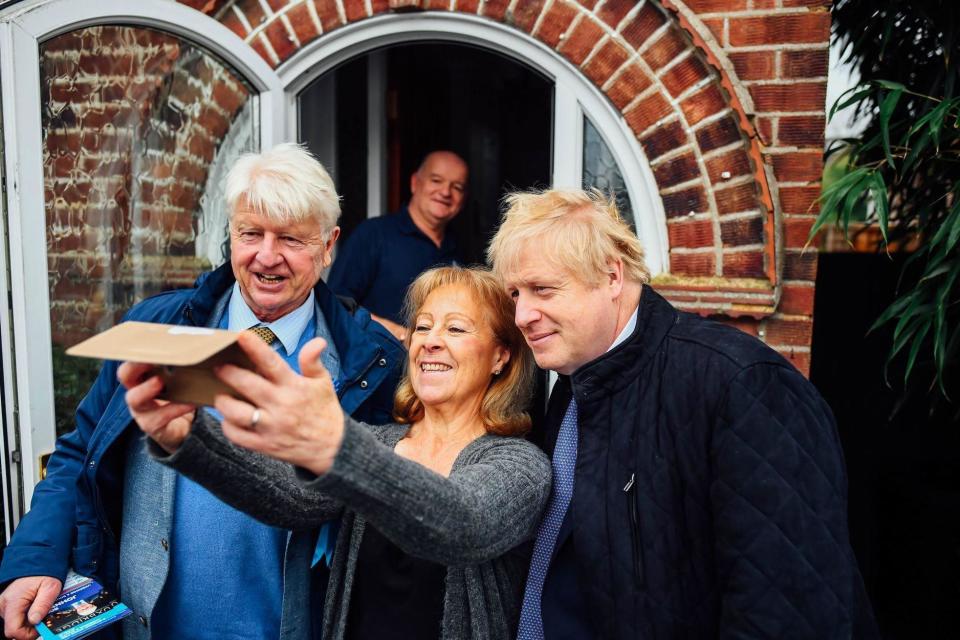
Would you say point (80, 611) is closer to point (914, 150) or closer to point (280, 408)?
point (280, 408)

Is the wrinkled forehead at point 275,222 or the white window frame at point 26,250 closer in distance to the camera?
the wrinkled forehead at point 275,222

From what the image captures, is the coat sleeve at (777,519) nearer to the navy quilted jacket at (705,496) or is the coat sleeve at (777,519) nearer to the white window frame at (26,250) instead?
the navy quilted jacket at (705,496)

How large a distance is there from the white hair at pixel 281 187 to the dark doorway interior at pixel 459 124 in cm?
261

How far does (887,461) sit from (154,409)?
13.5 ft

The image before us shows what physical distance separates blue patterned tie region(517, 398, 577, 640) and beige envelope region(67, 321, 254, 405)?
762mm

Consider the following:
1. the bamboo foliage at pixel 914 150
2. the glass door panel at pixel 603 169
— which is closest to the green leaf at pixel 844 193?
the bamboo foliage at pixel 914 150

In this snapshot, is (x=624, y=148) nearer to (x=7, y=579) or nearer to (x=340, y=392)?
(x=340, y=392)

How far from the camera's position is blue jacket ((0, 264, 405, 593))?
179 centimetres

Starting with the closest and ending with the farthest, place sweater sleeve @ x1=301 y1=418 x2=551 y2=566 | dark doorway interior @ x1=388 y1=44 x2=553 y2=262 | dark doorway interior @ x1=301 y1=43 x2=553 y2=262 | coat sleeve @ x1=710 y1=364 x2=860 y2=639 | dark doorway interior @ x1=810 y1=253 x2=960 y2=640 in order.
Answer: sweater sleeve @ x1=301 y1=418 x2=551 y2=566, coat sleeve @ x1=710 y1=364 x2=860 y2=639, dark doorway interior @ x1=810 y1=253 x2=960 y2=640, dark doorway interior @ x1=301 y1=43 x2=553 y2=262, dark doorway interior @ x1=388 y1=44 x2=553 y2=262

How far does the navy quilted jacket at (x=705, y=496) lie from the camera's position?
1377 mm

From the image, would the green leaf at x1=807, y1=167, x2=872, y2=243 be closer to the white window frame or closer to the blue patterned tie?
the blue patterned tie

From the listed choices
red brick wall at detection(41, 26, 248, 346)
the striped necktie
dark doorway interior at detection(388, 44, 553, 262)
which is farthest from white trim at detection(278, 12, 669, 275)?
dark doorway interior at detection(388, 44, 553, 262)

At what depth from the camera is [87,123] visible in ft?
8.02

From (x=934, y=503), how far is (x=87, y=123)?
3781 mm
